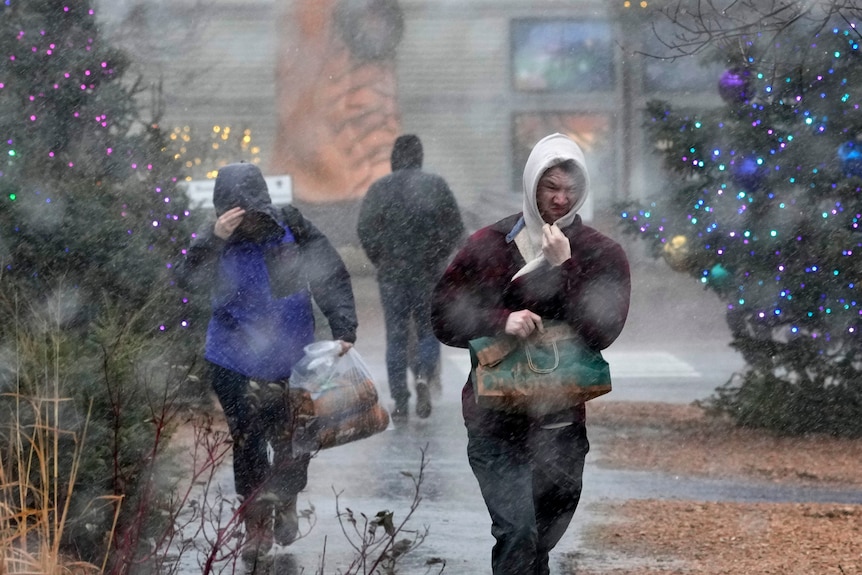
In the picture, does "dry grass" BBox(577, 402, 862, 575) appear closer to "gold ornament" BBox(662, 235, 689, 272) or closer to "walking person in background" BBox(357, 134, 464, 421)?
"gold ornament" BBox(662, 235, 689, 272)

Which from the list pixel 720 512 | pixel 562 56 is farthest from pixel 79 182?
pixel 562 56

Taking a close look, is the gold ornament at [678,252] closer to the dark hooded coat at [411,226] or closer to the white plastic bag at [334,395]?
the dark hooded coat at [411,226]

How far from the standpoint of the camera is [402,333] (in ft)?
33.8

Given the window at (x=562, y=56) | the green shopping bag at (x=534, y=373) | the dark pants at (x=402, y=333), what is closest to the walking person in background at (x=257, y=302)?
the green shopping bag at (x=534, y=373)

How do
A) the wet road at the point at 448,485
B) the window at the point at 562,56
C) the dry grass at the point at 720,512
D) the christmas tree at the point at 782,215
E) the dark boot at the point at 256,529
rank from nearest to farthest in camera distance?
1. the dark boot at the point at 256,529
2. the dry grass at the point at 720,512
3. the wet road at the point at 448,485
4. the christmas tree at the point at 782,215
5. the window at the point at 562,56

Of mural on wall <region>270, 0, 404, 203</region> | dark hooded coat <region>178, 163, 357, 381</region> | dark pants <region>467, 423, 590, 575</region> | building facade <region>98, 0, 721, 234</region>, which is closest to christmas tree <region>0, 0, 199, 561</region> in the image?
dark hooded coat <region>178, 163, 357, 381</region>

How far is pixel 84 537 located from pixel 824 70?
6.06 m

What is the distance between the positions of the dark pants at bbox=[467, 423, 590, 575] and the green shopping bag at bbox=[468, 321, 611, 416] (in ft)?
0.58

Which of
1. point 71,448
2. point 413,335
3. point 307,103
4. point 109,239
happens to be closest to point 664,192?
point 413,335

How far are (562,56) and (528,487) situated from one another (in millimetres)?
20559

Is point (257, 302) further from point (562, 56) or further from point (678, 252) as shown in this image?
point (562, 56)

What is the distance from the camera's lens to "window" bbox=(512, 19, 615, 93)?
78.1ft

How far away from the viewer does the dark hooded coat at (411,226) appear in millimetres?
10188

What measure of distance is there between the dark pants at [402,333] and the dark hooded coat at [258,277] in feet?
13.4
